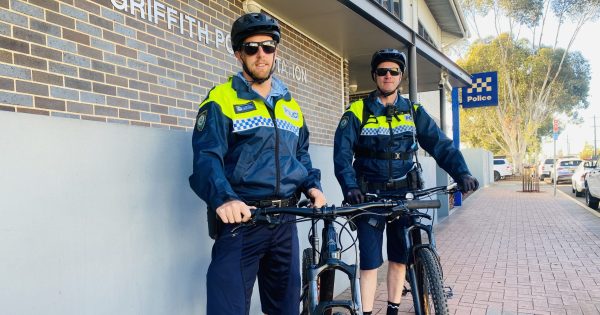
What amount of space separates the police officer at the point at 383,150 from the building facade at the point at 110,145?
2.67 feet

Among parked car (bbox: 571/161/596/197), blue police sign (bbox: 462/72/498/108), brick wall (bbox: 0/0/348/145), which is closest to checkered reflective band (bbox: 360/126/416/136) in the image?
brick wall (bbox: 0/0/348/145)

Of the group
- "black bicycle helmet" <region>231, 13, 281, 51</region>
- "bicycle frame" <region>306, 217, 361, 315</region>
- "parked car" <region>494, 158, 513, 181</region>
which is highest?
"black bicycle helmet" <region>231, 13, 281, 51</region>

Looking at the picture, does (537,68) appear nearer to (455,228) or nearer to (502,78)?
(502,78)

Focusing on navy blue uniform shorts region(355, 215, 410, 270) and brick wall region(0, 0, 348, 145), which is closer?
brick wall region(0, 0, 348, 145)

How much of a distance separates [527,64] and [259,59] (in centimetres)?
3063

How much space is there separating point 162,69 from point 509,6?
29.6 metres

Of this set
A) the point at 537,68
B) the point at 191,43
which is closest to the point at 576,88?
the point at 537,68

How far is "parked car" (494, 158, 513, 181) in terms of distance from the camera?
2973 cm

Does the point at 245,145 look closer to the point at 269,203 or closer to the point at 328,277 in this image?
the point at 269,203

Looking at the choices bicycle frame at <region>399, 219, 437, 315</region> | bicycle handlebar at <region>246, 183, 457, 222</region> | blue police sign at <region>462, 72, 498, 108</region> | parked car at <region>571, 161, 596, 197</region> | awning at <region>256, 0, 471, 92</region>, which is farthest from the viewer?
parked car at <region>571, 161, 596, 197</region>

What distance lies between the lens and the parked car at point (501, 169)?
29728mm

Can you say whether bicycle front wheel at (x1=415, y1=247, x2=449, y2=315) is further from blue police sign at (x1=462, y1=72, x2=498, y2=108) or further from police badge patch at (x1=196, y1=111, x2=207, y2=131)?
blue police sign at (x1=462, y1=72, x2=498, y2=108)

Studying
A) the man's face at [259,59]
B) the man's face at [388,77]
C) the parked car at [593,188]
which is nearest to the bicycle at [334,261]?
the man's face at [259,59]

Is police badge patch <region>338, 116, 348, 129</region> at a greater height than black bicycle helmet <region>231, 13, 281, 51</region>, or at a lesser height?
lesser
